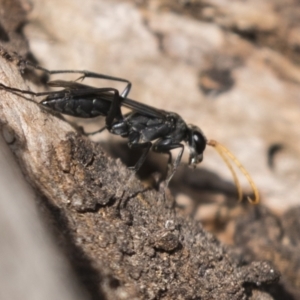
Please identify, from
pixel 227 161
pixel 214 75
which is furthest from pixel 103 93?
pixel 214 75

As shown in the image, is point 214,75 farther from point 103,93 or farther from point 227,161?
point 103,93

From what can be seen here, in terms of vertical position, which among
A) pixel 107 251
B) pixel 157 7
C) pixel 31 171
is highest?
pixel 157 7

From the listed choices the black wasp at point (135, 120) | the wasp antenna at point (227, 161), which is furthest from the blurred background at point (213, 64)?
the black wasp at point (135, 120)

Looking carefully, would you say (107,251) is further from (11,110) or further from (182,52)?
(182,52)

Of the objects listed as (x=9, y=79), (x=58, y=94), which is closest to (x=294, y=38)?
(x=58, y=94)

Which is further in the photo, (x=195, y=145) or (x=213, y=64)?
(x=213, y=64)

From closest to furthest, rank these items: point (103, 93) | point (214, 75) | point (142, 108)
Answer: point (103, 93)
point (142, 108)
point (214, 75)

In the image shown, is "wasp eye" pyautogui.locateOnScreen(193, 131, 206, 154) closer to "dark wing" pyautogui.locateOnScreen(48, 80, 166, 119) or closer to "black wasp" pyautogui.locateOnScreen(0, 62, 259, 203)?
"black wasp" pyautogui.locateOnScreen(0, 62, 259, 203)
